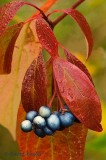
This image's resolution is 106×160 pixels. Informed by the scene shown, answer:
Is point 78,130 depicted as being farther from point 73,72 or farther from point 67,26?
point 67,26

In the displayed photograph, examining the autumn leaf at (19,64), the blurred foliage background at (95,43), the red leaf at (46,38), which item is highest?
the red leaf at (46,38)

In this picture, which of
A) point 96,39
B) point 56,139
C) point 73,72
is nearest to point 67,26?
point 96,39

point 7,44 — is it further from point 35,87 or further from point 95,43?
point 95,43

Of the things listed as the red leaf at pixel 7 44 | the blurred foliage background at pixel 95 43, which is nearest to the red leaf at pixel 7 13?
the red leaf at pixel 7 44

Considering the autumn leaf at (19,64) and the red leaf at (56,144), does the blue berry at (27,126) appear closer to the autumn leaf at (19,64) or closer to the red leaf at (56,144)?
the red leaf at (56,144)

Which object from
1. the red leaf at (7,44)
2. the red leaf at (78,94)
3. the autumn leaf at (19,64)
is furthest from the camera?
the autumn leaf at (19,64)

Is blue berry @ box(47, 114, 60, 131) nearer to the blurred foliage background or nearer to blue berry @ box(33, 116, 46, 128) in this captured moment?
blue berry @ box(33, 116, 46, 128)

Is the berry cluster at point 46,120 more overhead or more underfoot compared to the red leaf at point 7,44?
more underfoot
